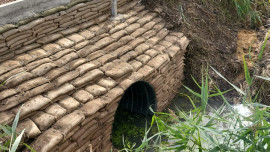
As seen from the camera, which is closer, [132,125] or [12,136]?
[12,136]

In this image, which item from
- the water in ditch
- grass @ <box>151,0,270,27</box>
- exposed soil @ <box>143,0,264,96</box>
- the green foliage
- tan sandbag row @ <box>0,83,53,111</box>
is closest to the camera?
the green foliage

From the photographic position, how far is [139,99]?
6.53 metres

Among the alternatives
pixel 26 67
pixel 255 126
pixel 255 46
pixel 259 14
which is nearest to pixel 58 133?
pixel 26 67

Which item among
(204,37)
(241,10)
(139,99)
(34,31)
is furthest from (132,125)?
(241,10)

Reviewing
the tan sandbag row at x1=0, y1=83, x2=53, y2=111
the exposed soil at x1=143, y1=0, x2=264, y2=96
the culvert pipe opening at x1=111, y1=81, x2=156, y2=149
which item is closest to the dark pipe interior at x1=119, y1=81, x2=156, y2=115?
the culvert pipe opening at x1=111, y1=81, x2=156, y2=149

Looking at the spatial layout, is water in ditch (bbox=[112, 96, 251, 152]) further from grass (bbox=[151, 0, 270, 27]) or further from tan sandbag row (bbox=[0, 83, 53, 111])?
grass (bbox=[151, 0, 270, 27])

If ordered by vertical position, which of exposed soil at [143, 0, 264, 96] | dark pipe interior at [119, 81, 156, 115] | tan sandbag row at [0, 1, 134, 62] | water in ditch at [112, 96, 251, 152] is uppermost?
tan sandbag row at [0, 1, 134, 62]

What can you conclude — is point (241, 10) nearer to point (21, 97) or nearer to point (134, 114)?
point (134, 114)

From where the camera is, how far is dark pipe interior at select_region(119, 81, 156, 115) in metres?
6.10

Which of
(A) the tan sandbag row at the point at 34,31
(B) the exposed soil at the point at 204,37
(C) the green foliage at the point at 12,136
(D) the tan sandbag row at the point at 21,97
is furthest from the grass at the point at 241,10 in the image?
(C) the green foliage at the point at 12,136

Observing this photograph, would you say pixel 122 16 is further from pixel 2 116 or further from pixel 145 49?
pixel 2 116

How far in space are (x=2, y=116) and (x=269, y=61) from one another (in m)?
5.65

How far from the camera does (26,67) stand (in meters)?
4.40

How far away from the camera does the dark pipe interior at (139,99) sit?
610 centimetres
